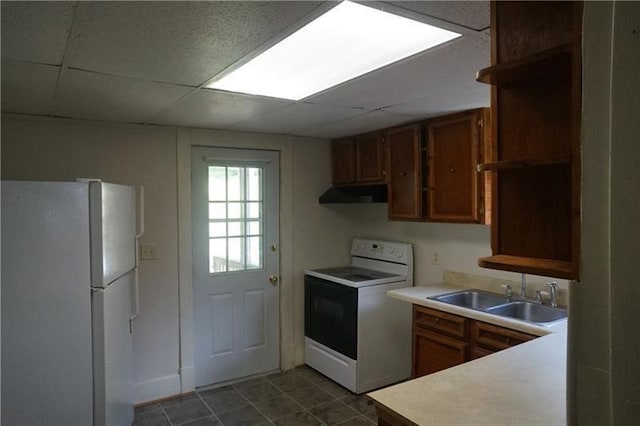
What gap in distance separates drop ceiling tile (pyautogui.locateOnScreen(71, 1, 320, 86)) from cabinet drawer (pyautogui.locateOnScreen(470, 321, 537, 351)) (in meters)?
2.04

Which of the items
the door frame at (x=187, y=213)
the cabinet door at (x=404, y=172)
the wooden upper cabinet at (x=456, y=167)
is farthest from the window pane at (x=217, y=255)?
the wooden upper cabinet at (x=456, y=167)

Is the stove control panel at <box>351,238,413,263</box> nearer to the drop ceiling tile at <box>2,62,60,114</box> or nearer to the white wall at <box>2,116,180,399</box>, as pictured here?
the white wall at <box>2,116,180,399</box>

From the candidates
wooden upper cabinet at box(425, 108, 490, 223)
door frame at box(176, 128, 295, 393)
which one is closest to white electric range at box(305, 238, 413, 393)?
wooden upper cabinet at box(425, 108, 490, 223)

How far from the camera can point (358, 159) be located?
390 cm

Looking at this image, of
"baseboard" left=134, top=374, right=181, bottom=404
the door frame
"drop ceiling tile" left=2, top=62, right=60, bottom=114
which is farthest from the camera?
the door frame

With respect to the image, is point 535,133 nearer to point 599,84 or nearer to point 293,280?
point 599,84

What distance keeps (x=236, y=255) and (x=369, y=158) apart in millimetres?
1462

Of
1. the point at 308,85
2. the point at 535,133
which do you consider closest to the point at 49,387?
the point at 308,85

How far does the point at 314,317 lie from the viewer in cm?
388

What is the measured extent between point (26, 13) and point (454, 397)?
187cm

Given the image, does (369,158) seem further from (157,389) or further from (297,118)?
(157,389)

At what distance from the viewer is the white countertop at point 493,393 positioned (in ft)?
4.21

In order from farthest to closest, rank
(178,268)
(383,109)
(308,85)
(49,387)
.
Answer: (178,268), (383,109), (308,85), (49,387)

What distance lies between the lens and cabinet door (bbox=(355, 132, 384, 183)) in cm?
366
